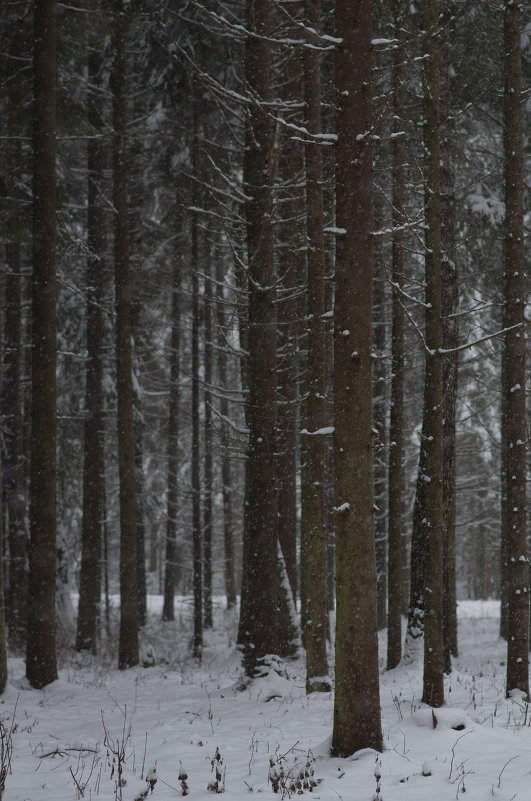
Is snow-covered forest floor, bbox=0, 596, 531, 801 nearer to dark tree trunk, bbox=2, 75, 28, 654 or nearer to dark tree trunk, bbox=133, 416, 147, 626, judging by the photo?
dark tree trunk, bbox=2, 75, 28, 654

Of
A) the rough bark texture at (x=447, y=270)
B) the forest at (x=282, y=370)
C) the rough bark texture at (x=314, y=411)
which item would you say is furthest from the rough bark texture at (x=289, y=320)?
the rough bark texture at (x=447, y=270)

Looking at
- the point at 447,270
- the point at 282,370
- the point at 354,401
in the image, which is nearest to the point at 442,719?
the point at 354,401

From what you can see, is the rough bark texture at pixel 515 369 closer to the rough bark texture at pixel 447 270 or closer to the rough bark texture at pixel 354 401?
the rough bark texture at pixel 447 270

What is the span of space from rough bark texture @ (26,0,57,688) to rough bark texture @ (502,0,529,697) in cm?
648

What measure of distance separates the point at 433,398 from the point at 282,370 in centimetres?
442

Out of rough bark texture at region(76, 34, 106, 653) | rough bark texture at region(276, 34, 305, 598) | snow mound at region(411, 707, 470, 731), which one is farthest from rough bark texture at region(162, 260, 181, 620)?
snow mound at region(411, 707, 470, 731)

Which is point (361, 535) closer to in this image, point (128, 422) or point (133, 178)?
point (128, 422)

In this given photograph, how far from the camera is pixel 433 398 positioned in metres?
7.65

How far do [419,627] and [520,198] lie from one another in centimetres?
626

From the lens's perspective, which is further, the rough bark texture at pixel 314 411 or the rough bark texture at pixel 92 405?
the rough bark texture at pixel 92 405

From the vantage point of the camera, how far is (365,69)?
6.07 meters

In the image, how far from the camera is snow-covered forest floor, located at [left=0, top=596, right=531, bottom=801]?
520 cm

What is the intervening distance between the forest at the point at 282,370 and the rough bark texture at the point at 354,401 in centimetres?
2

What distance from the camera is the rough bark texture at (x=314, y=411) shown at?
30.2 ft
